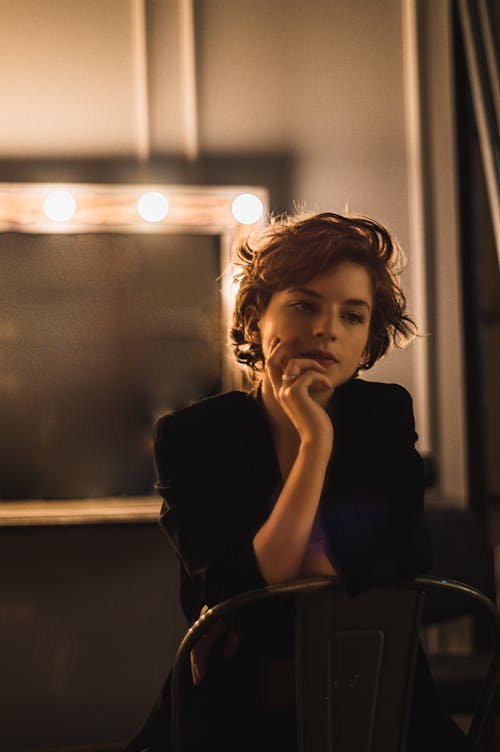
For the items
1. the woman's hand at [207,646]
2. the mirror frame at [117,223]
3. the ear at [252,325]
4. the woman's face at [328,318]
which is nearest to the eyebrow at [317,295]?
the woman's face at [328,318]

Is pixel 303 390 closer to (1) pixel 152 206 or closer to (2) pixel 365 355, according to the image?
(2) pixel 365 355

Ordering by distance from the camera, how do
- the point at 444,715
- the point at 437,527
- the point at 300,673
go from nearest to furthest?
1. the point at 300,673
2. the point at 444,715
3. the point at 437,527

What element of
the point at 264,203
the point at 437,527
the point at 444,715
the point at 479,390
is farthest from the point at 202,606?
the point at 479,390

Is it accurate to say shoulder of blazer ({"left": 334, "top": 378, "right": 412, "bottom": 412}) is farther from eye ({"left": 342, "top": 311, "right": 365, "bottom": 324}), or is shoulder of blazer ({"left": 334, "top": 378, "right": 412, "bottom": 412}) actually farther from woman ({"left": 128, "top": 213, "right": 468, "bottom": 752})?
eye ({"left": 342, "top": 311, "right": 365, "bottom": 324})

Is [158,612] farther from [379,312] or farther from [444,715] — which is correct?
[379,312]

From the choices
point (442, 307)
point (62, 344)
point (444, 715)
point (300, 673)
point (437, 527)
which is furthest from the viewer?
point (442, 307)

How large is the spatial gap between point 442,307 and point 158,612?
117cm

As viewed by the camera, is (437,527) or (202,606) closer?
(202,606)

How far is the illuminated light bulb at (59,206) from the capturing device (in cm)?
196

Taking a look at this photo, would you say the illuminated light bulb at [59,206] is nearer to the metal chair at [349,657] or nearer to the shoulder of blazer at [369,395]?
the shoulder of blazer at [369,395]

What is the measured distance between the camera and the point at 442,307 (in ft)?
6.95

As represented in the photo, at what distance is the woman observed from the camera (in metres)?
0.77

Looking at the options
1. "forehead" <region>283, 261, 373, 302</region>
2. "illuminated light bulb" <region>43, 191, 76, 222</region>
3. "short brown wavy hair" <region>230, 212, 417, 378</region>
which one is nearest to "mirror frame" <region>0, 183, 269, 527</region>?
"illuminated light bulb" <region>43, 191, 76, 222</region>

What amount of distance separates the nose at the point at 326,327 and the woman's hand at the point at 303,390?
0.10ft
